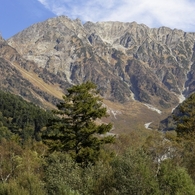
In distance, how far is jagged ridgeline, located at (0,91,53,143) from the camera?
154 metres

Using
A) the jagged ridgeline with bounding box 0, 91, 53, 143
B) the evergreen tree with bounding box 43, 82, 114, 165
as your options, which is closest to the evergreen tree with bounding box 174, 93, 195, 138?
the evergreen tree with bounding box 43, 82, 114, 165

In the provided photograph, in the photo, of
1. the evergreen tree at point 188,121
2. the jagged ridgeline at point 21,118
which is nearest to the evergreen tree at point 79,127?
the evergreen tree at point 188,121

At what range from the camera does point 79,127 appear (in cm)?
3934

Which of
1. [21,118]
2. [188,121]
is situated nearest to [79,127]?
[188,121]

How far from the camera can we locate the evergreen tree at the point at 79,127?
126 feet

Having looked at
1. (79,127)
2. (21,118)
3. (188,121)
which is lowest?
(21,118)

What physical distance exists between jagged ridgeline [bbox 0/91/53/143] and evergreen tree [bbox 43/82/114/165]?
10959cm

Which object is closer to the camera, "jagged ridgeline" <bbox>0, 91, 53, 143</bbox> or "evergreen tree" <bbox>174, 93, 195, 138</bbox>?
"evergreen tree" <bbox>174, 93, 195, 138</bbox>

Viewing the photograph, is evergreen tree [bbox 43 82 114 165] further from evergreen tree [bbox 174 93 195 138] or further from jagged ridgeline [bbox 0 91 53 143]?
jagged ridgeline [bbox 0 91 53 143]

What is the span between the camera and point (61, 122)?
40625 millimetres

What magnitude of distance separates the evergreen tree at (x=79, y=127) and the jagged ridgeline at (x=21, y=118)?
360 feet

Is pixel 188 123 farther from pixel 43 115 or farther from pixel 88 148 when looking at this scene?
pixel 43 115

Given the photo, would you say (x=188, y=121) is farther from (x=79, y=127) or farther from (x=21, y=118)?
(x=21, y=118)

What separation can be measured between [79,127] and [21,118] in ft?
449
